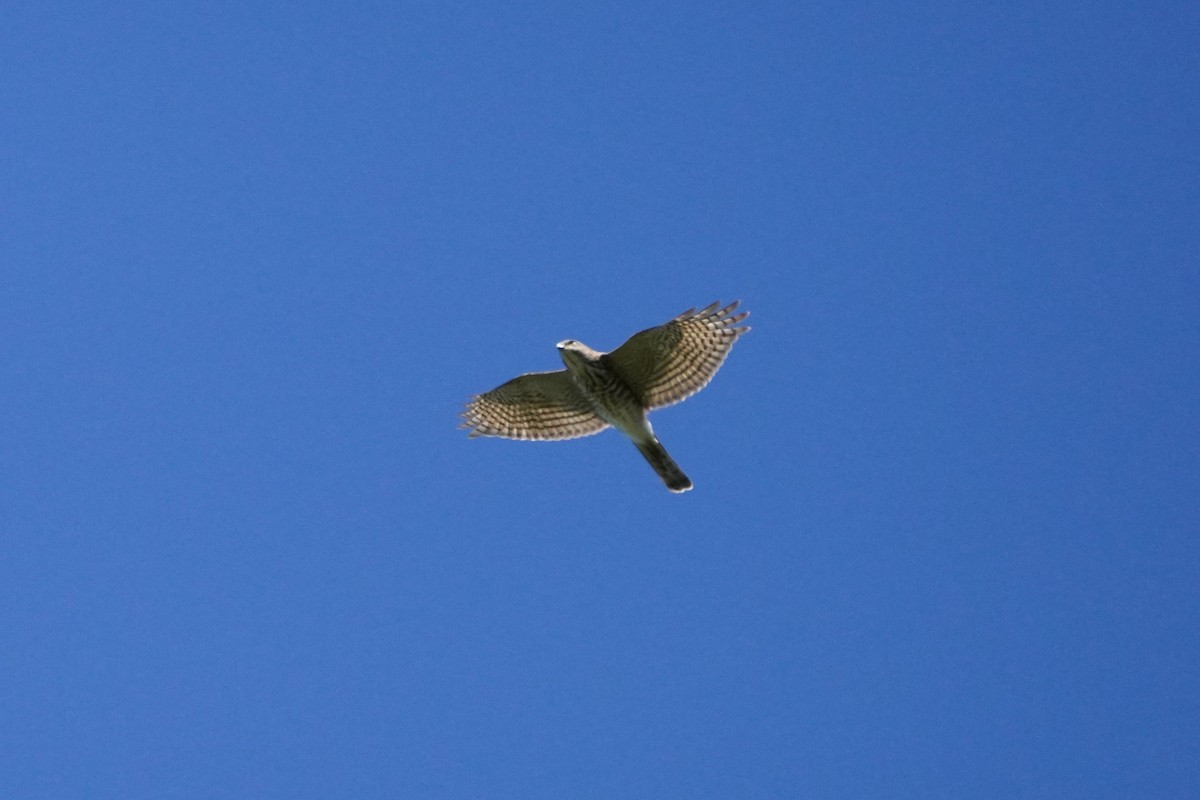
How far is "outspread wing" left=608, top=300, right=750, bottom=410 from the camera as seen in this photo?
13.3 metres

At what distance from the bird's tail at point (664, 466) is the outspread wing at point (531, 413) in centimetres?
59

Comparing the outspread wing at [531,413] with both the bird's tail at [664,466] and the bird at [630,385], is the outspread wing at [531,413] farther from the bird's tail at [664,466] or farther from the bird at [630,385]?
the bird's tail at [664,466]

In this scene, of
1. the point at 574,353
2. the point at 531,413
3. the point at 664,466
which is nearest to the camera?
the point at 574,353

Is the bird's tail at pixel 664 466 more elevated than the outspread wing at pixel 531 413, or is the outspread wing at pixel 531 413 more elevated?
the outspread wing at pixel 531 413

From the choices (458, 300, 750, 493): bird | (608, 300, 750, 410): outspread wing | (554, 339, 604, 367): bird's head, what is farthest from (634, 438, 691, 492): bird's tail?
(554, 339, 604, 367): bird's head

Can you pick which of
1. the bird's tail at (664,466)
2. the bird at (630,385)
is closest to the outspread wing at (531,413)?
the bird at (630,385)

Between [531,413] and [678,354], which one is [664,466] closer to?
[678,354]

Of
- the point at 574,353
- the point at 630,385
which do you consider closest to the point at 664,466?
the point at 630,385

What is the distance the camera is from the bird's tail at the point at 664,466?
45.0ft

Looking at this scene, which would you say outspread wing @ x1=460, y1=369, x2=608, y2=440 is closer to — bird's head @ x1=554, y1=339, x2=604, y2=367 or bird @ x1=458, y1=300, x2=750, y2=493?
bird @ x1=458, y1=300, x2=750, y2=493

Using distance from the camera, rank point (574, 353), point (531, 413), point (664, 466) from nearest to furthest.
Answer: point (574, 353)
point (664, 466)
point (531, 413)

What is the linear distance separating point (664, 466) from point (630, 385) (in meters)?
0.85

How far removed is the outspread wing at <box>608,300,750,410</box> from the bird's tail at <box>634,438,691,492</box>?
16.5 inches

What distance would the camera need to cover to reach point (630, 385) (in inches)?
541
